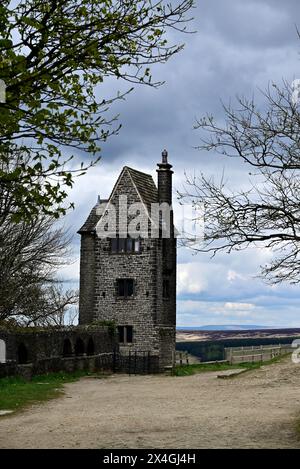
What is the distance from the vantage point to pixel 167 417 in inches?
673

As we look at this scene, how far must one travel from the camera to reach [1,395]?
22.9 m

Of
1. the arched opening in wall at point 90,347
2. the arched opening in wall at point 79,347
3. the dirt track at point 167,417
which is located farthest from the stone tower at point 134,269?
the dirt track at point 167,417

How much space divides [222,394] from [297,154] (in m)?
12.7

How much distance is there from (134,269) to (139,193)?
497 cm

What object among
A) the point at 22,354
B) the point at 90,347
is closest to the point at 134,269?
the point at 90,347

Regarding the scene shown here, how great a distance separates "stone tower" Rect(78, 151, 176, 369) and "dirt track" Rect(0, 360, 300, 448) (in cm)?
1224

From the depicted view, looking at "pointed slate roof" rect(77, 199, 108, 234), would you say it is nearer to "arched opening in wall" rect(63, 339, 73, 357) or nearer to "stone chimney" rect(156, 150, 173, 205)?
"stone chimney" rect(156, 150, 173, 205)

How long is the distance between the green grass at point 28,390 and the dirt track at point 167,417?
2.06 feet

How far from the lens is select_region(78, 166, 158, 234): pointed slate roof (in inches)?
1698

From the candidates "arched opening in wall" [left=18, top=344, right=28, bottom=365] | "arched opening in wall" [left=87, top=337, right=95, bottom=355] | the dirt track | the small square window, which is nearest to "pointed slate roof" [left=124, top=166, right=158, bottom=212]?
the small square window

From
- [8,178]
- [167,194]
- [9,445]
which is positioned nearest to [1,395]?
[9,445]

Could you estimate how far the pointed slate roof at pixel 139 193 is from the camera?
43.1m

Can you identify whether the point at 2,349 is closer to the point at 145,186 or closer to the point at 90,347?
the point at 90,347

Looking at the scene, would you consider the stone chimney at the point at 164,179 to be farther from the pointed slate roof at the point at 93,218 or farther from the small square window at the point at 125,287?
Result: the small square window at the point at 125,287
